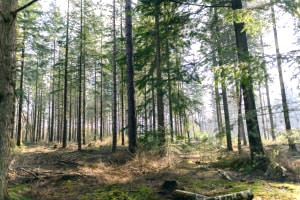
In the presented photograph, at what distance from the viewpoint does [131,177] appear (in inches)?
269

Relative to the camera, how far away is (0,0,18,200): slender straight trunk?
3.45 m

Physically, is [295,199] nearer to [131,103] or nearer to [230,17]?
[230,17]

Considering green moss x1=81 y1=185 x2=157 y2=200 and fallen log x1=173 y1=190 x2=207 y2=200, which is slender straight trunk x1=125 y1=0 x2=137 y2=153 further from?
fallen log x1=173 y1=190 x2=207 y2=200

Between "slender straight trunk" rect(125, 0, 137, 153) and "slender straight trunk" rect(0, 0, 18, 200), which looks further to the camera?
"slender straight trunk" rect(125, 0, 137, 153)

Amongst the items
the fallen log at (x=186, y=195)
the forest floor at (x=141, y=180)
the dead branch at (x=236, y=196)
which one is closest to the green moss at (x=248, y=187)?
the forest floor at (x=141, y=180)

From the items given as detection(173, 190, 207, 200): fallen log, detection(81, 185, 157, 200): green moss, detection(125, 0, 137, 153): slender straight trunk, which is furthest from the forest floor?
detection(125, 0, 137, 153): slender straight trunk

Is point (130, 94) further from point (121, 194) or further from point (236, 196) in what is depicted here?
point (236, 196)

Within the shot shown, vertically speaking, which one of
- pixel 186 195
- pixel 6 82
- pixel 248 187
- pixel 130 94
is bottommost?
pixel 248 187

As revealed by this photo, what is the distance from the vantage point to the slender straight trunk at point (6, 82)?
3.45m

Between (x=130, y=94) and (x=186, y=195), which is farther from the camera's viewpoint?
(x=130, y=94)

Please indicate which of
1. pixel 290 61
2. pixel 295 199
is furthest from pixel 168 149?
pixel 290 61

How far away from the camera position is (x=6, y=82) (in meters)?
3.58

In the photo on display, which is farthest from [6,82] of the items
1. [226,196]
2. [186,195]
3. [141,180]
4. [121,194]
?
[226,196]

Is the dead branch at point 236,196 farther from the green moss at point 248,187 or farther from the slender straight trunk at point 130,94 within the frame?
the slender straight trunk at point 130,94
